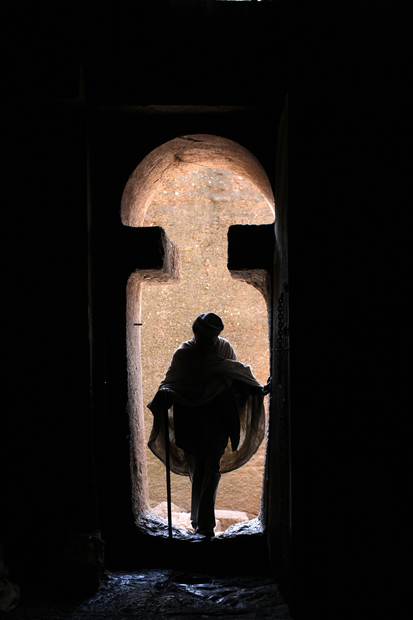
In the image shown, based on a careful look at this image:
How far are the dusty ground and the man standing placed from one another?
4.41 metres

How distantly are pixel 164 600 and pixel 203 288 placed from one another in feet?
19.9

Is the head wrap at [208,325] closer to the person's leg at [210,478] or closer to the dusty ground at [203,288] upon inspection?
the person's leg at [210,478]

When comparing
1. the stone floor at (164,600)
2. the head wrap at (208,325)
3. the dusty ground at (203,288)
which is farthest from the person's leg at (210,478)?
the dusty ground at (203,288)

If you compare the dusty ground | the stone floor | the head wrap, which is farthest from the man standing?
the dusty ground

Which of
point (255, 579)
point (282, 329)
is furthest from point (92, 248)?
point (255, 579)

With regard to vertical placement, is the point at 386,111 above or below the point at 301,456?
above

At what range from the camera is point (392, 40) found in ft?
9.12

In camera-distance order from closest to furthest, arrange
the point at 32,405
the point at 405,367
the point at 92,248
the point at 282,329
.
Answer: the point at 405,367 → the point at 282,329 → the point at 32,405 → the point at 92,248

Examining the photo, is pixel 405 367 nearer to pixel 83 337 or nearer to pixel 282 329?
pixel 282 329

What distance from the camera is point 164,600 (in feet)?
10.5

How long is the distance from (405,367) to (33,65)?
3187 mm

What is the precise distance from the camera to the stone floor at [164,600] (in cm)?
294

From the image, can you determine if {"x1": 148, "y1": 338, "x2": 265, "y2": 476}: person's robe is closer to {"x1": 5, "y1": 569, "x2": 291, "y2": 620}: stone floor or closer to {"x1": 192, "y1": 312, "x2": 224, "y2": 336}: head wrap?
{"x1": 192, "y1": 312, "x2": 224, "y2": 336}: head wrap

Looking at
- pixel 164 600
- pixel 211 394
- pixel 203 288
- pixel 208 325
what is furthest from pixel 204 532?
pixel 203 288
